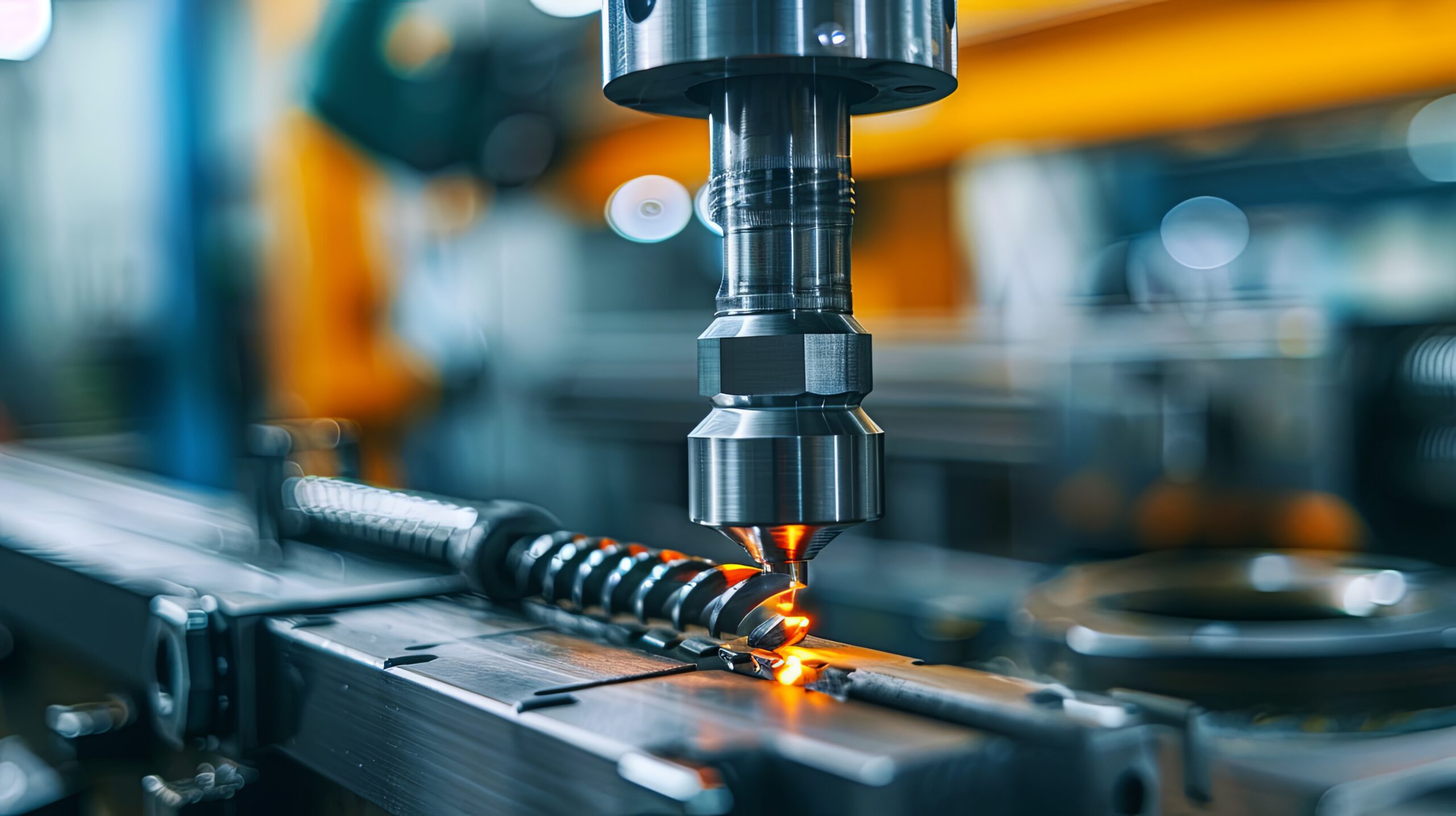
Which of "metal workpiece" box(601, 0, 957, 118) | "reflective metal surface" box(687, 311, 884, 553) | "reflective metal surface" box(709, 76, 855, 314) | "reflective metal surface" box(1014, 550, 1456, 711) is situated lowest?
"reflective metal surface" box(1014, 550, 1456, 711)

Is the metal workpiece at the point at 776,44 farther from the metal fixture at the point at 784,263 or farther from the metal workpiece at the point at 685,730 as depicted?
the metal workpiece at the point at 685,730

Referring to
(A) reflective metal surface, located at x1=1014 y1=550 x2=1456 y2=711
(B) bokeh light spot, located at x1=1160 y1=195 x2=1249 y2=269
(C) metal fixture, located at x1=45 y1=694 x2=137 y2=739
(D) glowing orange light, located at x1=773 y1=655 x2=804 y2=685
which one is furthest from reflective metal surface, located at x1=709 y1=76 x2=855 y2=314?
(B) bokeh light spot, located at x1=1160 y1=195 x2=1249 y2=269

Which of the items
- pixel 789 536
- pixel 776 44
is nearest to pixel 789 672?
pixel 789 536

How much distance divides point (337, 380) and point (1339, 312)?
150 cm

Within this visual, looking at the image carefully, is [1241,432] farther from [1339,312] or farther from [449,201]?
[449,201]

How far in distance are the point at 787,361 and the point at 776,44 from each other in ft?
0.29

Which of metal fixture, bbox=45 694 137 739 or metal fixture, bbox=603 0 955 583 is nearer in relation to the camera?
metal fixture, bbox=603 0 955 583

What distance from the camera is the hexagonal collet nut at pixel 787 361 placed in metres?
0.35

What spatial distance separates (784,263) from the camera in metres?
0.36

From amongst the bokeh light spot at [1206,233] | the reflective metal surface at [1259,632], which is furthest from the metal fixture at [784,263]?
the bokeh light spot at [1206,233]

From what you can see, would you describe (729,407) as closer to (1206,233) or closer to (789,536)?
(789,536)

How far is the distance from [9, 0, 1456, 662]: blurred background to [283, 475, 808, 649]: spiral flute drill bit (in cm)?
67

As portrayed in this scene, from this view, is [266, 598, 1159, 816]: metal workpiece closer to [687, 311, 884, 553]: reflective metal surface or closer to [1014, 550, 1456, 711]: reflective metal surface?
[687, 311, 884, 553]: reflective metal surface

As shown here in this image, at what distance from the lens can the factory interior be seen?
0.35 meters
